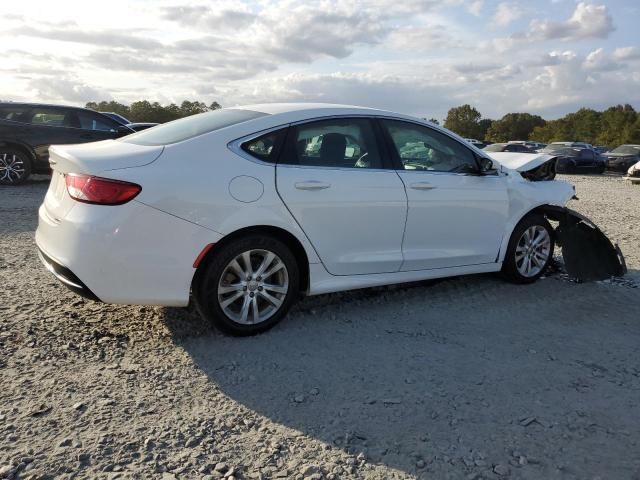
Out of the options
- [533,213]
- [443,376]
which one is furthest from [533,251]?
[443,376]

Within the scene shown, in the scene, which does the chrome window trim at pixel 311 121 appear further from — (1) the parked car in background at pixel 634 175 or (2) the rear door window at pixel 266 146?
(1) the parked car in background at pixel 634 175

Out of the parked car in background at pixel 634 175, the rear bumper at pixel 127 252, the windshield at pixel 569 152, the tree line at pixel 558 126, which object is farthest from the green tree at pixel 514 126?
the rear bumper at pixel 127 252

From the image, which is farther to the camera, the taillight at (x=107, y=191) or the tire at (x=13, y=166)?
the tire at (x=13, y=166)

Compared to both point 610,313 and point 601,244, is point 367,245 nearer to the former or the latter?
point 610,313

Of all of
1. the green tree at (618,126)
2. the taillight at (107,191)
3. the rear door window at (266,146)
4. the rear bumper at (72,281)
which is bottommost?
the rear bumper at (72,281)

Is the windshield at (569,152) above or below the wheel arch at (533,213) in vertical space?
above

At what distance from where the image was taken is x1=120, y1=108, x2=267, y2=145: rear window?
4027 millimetres

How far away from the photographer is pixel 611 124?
8569 centimetres

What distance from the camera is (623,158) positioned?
28344 mm

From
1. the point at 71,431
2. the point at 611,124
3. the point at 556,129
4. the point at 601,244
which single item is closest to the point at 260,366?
the point at 71,431

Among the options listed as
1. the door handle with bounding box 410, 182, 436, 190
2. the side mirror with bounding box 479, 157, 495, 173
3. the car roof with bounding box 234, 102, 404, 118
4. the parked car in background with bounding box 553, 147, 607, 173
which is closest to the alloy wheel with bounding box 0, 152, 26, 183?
the car roof with bounding box 234, 102, 404, 118

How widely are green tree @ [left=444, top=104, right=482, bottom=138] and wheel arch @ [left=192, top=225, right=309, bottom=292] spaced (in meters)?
110

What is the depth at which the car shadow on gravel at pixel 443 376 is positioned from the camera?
2807 millimetres

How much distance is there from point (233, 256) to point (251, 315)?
1.55 feet
